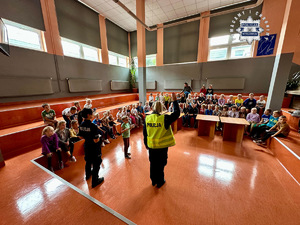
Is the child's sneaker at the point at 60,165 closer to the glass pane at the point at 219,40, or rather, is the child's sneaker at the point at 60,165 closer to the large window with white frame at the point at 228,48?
the large window with white frame at the point at 228,48

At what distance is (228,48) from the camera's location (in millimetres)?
6859

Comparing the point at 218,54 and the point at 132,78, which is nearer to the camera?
the point at 218,54

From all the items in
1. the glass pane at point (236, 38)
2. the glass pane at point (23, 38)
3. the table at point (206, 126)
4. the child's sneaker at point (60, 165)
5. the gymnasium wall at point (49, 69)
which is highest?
the glass pane at point (236, 38)

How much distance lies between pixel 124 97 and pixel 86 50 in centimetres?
332

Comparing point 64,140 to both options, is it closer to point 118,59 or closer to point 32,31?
point 32,31

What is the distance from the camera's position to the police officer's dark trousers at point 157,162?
189 cm

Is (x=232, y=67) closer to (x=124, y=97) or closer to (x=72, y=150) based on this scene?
(x=124, y=97)

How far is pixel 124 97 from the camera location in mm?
7758

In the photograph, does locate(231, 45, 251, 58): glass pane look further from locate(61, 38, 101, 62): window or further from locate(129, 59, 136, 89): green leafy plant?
locate(61, 38, 101, 62): window

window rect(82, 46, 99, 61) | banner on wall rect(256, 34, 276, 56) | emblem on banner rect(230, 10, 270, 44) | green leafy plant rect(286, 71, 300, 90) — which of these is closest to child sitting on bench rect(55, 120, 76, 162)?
window rect(82, 46, 99, 61)

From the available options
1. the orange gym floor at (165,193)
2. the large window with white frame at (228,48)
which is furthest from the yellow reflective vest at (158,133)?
the large window with white frame at (228,48)

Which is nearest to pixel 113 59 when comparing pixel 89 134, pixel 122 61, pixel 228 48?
pixel 122 61

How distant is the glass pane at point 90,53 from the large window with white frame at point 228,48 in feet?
23.0

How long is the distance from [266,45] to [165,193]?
336 inches
